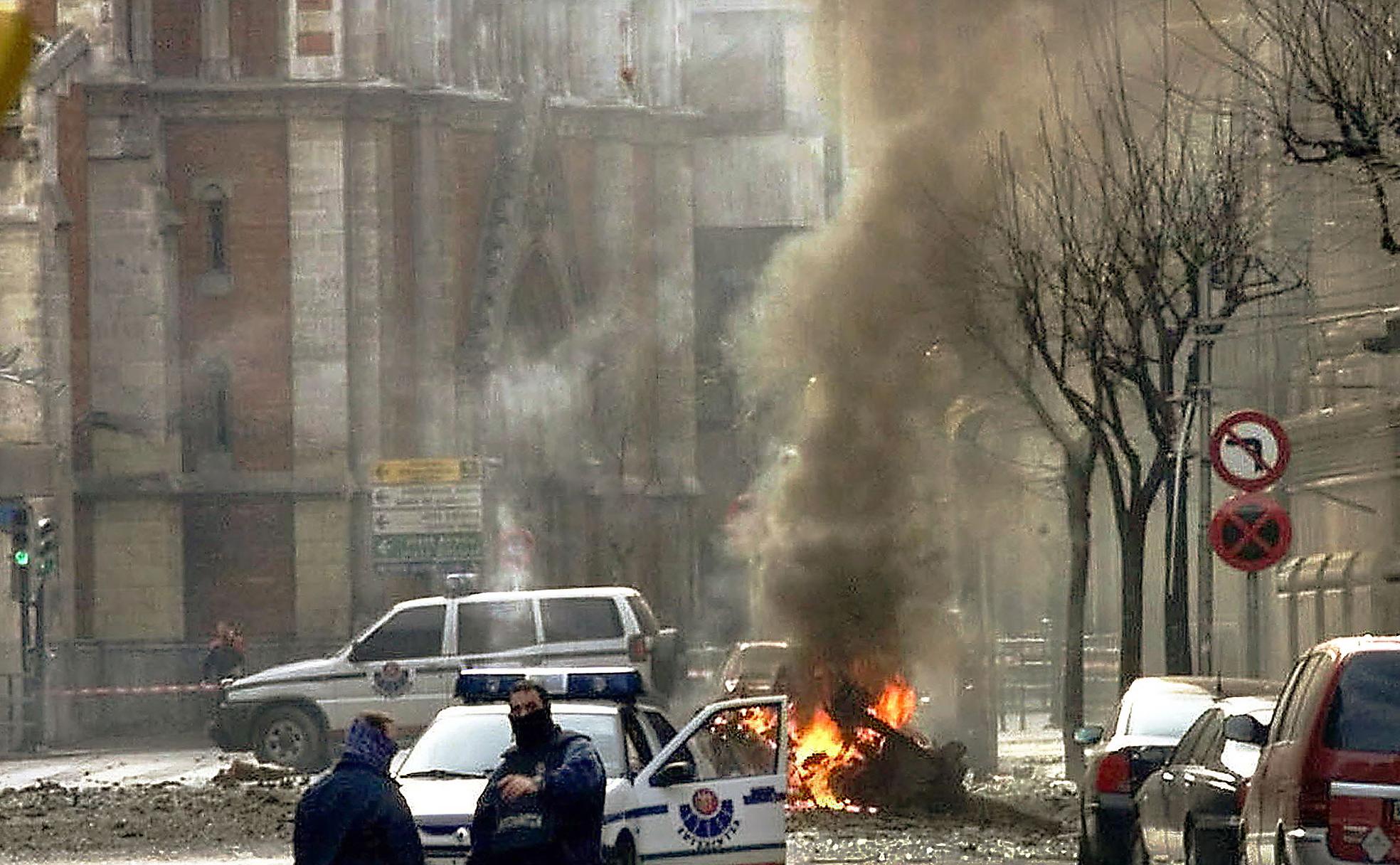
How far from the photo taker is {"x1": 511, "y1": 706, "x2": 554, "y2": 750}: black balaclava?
1190 cm

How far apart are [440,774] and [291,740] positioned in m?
16.7

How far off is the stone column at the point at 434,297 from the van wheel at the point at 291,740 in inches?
993

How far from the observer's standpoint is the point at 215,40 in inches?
2282

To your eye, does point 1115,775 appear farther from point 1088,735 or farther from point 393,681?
point 393,681

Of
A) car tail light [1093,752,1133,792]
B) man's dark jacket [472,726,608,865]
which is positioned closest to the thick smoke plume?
car tail light [1093,752,1133,792]

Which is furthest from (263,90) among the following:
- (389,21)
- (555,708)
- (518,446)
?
(555,708)

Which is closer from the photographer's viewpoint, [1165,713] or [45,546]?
[1165,713]

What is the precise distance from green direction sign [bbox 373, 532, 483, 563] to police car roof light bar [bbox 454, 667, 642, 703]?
29.3 metres

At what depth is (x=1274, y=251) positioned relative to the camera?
3356 centimetres

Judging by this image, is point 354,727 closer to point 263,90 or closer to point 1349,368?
point 1349,368

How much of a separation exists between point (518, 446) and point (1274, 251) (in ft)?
101

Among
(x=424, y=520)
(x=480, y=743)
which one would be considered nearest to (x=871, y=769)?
(x=480, y=743)

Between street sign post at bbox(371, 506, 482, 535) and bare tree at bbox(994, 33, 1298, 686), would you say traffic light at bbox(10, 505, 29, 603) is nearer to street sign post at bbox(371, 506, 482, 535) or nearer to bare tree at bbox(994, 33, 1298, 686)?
street sign post at bbox(371, 506, 482, 535)

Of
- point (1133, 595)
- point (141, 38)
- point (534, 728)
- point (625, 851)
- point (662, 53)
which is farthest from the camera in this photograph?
point (662, 53)
